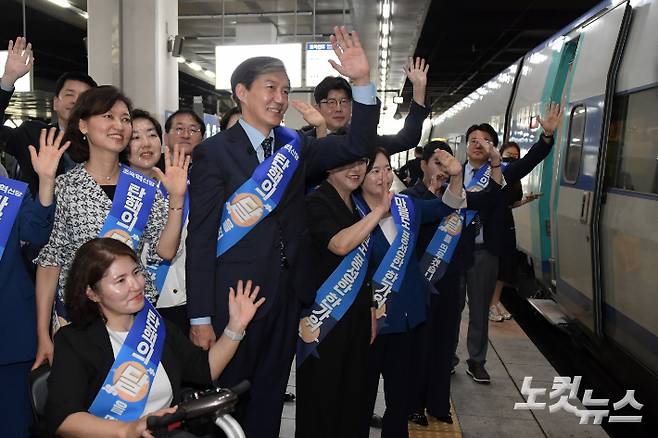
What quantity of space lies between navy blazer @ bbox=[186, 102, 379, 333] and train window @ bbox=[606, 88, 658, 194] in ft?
Result: 8.09

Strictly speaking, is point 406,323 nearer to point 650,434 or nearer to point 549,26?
point 650,434

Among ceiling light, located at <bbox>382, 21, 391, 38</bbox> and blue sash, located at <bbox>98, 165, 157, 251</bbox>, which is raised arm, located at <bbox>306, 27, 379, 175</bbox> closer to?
blue sash, located at <bbox>98, 165, 157, 251</bbox>

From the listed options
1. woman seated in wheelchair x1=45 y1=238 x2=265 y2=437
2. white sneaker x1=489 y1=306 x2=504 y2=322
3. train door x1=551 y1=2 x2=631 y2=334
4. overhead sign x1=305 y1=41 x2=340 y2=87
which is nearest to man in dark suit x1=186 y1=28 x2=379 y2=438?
woman seated in wheelchair x1=45 y1=238 x2=265 y2=437

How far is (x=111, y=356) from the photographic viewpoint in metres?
1.88

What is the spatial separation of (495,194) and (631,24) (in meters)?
1.90

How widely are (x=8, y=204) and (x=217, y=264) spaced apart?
0.90 m

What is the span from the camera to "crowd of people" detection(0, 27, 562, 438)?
6.23 feet

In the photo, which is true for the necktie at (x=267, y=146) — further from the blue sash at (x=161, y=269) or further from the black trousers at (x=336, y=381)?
the black trousers at (x=336, y=381)

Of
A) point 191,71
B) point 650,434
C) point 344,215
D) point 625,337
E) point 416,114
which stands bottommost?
point 650,434

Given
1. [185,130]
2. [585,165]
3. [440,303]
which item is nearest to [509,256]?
[585,165]

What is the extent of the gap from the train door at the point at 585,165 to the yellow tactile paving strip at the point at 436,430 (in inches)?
64.0

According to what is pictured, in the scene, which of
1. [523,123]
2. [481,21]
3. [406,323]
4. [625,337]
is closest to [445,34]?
[481,21]

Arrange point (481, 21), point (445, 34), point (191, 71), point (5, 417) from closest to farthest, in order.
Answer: point (5, 417)
point (481, 21)
point (445, 34)
point (191, 71)

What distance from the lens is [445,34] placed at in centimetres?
1670
